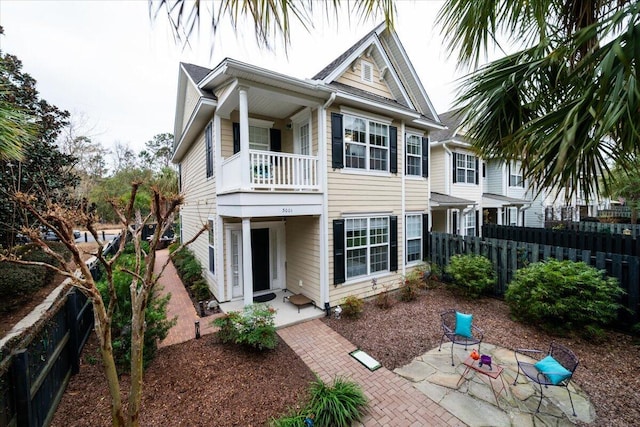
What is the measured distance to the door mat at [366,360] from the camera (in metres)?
5.03

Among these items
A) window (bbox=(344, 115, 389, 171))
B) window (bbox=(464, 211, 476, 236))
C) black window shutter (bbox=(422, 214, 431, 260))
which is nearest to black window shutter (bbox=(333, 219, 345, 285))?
window (bbox=(344, 115, 389, 171))

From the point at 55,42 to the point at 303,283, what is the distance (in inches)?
331

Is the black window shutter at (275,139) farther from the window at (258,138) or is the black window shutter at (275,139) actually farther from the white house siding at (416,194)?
the white house siding at (416,194)

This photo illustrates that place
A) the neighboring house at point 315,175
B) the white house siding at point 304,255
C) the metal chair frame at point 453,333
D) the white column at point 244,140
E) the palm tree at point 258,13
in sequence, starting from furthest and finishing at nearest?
the white house siding at point 304,255, the neighboring house at point 315,175, the white column at point 244,140, the metal chair frame at point 453,333, the palm tree at point 258,13

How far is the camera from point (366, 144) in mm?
8422

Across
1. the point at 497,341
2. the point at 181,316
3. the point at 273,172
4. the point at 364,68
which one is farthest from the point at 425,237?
the point at 181,316

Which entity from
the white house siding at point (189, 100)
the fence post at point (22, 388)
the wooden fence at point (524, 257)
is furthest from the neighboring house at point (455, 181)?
the fence post at point (22, 388)

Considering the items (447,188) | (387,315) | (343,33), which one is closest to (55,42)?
(343,33)

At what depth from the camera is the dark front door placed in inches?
349

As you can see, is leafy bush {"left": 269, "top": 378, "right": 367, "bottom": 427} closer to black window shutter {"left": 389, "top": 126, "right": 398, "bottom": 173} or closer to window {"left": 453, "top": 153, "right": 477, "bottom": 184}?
black window shutter {"left": 389, "top": 126, "right": 398, "bottom": 173}

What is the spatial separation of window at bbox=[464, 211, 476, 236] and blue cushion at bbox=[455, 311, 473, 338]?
1021 cm

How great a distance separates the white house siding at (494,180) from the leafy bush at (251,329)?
17.4 meters

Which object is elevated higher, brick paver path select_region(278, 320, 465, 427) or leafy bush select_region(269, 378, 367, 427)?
leafy bush select_region(269, 378, 367, 427)

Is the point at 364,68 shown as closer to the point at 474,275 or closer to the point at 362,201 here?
the point at 362,201
